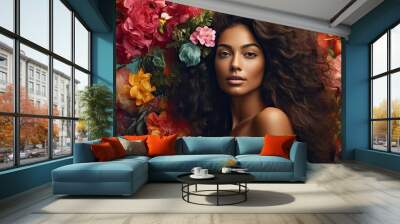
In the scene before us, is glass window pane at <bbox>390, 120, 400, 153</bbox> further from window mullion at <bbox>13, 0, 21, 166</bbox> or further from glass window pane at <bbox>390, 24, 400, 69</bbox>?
window mullion at <bbox>13, 0, 21, 166</bbox>

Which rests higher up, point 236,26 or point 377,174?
point 236,26

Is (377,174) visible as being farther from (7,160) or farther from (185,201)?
(7,160)

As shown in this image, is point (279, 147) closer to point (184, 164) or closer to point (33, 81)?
point (184, 164)

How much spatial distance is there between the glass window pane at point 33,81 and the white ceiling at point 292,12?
11.8ft

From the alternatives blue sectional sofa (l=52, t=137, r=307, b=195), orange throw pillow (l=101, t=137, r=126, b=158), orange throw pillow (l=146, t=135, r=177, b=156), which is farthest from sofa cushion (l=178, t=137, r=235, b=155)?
orange throw pillow (l=101, t=137, r=126, b=158)

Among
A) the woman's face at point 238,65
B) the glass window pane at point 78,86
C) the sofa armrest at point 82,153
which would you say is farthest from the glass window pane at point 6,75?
the woman's face at point 238,65

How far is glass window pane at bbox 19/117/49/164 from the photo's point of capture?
17.7 ft

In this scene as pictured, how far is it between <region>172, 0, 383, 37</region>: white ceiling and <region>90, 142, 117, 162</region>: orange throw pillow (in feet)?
13.4

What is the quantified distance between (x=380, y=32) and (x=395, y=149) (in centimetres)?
264

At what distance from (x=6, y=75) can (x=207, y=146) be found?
11.3 feet

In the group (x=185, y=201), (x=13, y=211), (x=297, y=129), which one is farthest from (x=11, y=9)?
(x=297, y=129)

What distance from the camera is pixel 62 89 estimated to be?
692 centimetres

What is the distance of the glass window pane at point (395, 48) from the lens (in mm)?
7870

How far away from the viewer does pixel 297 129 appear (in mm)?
8938
